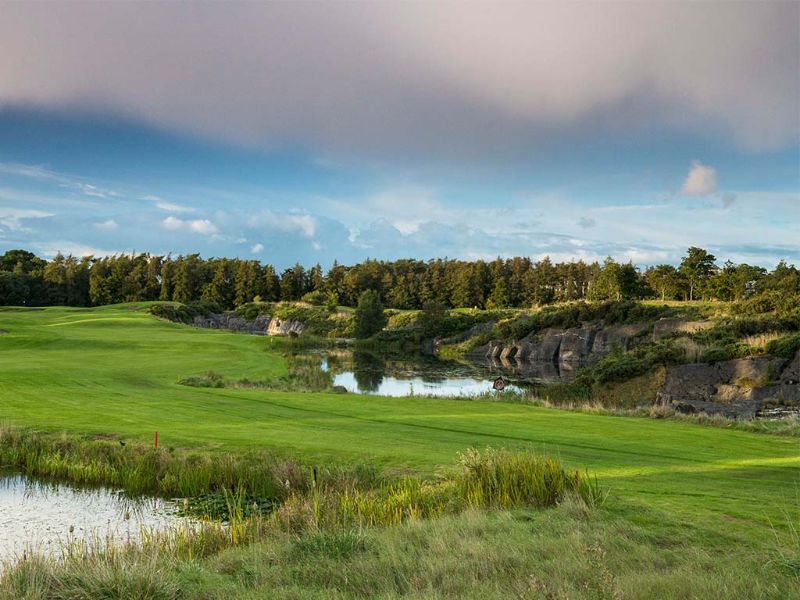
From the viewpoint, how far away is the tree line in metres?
102

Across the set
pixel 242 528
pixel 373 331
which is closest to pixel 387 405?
pixel 242 528

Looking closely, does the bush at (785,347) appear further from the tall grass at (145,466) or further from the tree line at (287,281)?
the tree line at (287,281)

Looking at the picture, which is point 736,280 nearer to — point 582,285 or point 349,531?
point 582,285

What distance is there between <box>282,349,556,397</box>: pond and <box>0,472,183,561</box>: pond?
17.5 m

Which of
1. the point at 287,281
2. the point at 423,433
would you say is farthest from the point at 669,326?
the point at 287,281

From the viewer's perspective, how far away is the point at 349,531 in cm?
754

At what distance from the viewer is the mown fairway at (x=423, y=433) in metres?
9.80

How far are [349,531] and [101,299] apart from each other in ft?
365

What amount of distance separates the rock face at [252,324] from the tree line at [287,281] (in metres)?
8.13

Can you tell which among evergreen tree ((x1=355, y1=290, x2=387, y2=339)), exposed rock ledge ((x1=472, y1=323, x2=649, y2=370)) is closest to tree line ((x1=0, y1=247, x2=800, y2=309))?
evergreen tree ((x1=355, y1=290, x2=387, y2=339))

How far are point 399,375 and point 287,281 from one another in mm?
80930

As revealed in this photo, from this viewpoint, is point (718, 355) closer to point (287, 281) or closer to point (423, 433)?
point (423, 433)

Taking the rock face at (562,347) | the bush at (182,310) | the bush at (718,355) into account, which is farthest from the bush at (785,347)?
the bush at (182,310)

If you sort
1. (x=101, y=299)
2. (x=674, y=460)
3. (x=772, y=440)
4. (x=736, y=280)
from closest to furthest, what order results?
(x=674, y=460), (x=772, y=440), (x=736, y=280), (x=101, y=299)
